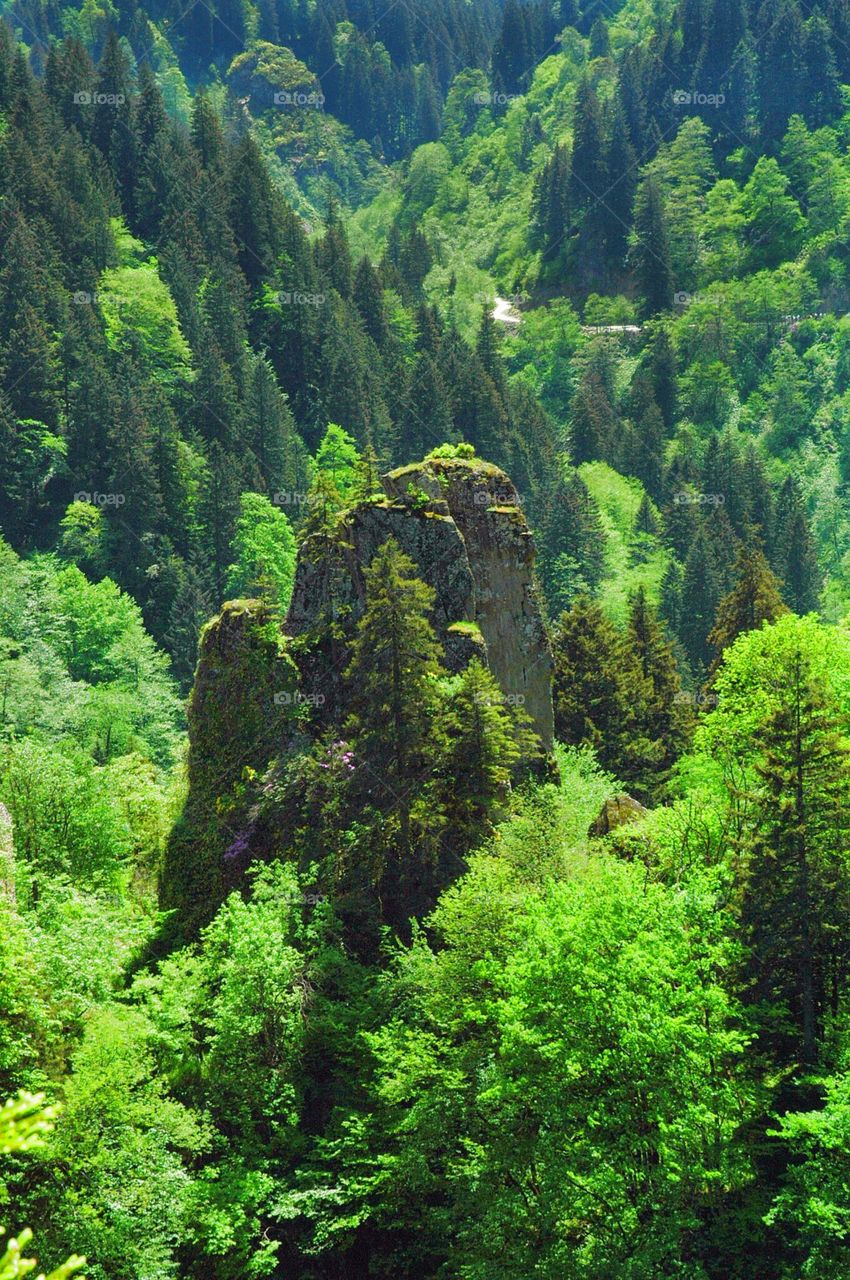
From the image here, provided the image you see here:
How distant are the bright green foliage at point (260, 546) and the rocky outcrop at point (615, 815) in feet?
149

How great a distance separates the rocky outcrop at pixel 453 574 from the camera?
43.0 meters

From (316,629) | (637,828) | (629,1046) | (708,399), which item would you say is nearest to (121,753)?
(316,629)

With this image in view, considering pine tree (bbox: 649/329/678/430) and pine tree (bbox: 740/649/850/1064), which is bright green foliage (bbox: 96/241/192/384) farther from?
pine tree (bbox: 740/649/850/1064)

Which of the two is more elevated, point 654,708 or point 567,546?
point 567,546

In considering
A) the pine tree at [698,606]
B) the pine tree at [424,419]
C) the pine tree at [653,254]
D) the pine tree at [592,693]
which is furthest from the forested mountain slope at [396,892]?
the pine tree at [653,254]

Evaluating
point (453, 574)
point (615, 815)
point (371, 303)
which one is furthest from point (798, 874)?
point (371, 303)

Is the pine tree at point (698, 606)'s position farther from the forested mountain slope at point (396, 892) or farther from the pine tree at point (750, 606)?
the pine tree at point (750, 606)

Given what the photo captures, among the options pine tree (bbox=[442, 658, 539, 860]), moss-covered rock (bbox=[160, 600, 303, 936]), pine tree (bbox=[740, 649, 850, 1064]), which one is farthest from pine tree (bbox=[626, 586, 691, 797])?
pine tree (bbox=[740, 649, 850, 1064])

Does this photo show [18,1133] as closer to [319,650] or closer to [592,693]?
[319,650]

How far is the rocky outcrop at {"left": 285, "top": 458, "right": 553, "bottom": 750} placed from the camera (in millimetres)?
42969

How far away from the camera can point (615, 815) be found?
41406 mm

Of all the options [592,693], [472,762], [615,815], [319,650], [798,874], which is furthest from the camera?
[592,693]

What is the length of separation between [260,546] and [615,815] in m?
52.7

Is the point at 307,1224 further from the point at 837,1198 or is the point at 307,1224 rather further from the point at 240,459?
the point at 240,459
